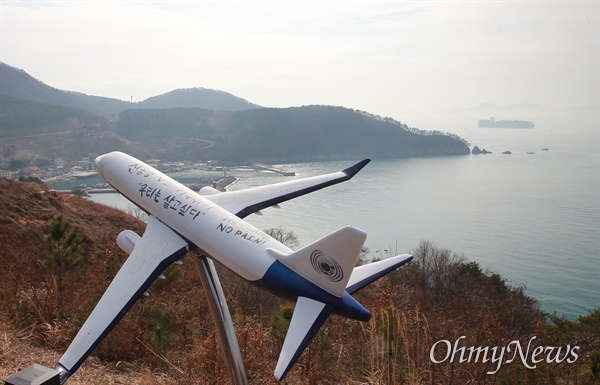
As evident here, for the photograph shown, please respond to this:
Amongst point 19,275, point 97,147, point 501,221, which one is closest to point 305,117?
point 97,147

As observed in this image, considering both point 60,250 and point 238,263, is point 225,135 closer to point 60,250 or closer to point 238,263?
point 60,250

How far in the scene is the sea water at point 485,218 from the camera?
55156 mm

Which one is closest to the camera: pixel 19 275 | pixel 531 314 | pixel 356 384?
pixel 356 384

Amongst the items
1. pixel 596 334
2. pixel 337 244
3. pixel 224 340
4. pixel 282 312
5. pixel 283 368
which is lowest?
pixel 596 334

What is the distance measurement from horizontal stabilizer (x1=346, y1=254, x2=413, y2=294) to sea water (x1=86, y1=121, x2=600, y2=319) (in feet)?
158

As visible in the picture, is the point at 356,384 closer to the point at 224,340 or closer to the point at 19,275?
the point at 224,340

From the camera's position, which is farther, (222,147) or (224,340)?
(222,147)

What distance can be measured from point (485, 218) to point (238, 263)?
3255 inches

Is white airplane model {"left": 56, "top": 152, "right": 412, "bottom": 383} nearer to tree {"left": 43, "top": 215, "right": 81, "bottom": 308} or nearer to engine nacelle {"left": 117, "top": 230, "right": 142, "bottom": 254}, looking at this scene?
engine nacelle {"left": 117, "top": 230, "right": 142, "bottom": 254}

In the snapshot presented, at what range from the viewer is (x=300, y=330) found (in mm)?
5875

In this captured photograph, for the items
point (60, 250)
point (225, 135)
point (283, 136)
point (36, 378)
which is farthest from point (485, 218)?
point (225, 135)

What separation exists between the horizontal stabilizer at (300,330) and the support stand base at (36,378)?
3.15 metres

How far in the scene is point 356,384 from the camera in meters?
8.83

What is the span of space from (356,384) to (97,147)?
15788 cm
